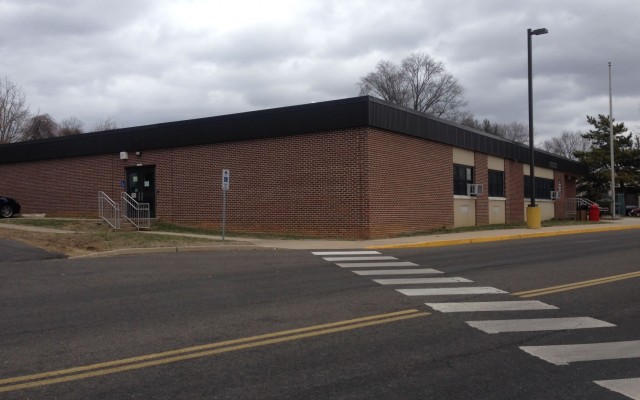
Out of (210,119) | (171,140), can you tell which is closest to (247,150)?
(210,119)

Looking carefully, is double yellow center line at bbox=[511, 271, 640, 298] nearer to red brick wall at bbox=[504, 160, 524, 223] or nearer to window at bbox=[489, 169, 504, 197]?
window at bbox=[489, 169, 504, 197]

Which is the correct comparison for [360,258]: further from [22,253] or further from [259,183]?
[259,183]

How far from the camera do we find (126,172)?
2653 centimetres

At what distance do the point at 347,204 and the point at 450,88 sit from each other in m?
50.0

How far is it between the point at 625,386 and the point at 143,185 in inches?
926

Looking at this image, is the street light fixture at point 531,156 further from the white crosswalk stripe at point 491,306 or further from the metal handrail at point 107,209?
the white crosswalk stripe at point 491,306

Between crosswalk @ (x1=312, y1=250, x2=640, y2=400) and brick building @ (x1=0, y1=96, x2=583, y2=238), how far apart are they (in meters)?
6.97

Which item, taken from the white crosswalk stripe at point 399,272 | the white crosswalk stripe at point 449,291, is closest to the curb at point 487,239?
the white crosswalk stripe at point 399,272

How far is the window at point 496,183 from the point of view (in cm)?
3101

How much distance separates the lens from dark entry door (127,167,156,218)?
84.1ft

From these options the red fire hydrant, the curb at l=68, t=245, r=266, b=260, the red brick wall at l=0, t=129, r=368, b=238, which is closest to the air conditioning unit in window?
the red brick wall at l=0, t=129, r=368, b=238

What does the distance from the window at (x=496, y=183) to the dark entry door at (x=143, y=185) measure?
55.7ft

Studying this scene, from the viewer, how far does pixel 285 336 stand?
662 cm

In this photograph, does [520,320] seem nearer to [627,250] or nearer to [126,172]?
[627,250]
